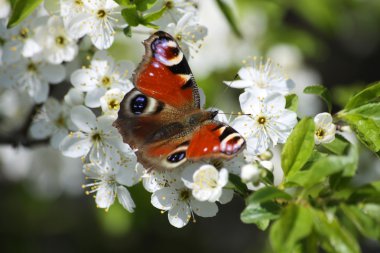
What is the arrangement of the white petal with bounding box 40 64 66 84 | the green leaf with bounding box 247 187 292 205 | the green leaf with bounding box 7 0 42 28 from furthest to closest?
1. the white petal with bounding box 40 64 66 84
2. the green leaf with bounding box 7 0 42 28
3. the green leaf with bounding box 247 187 292 205

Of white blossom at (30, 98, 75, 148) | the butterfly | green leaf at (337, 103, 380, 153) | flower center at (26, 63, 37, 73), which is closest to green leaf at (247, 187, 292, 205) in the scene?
the butterfly

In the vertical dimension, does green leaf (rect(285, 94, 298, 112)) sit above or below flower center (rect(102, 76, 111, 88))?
below

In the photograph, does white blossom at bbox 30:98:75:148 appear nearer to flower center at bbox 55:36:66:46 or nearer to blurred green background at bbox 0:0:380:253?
flower center at bbox 55:36:66:46

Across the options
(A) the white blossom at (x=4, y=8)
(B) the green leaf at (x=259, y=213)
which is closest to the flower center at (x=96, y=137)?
(B) the green leaf at (x=259, y=213)

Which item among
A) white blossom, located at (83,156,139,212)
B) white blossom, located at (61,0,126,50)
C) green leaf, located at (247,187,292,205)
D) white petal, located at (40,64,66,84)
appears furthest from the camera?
white petal, located at (40,64,66,84)

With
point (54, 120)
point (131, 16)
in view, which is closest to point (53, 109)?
point (54, 120)

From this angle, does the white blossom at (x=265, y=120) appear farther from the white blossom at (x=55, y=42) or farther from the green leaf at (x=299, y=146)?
the white blossom at (x=55, y=42)
